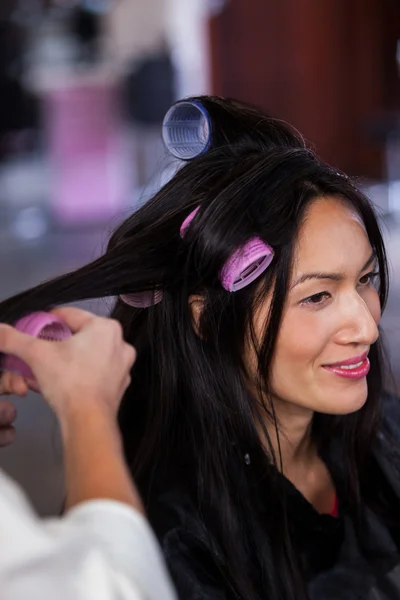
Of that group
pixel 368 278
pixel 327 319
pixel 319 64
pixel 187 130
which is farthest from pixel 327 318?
pixel 319 64

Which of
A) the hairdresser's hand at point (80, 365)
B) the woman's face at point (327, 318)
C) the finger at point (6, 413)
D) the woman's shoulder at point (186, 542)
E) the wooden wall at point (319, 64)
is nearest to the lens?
the hairdresser's hand at point (80, 365)

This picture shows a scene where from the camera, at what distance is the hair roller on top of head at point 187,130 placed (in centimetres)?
120

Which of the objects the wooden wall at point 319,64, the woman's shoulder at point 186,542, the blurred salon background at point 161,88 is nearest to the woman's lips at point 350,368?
the woman's shoulder at point 186,542

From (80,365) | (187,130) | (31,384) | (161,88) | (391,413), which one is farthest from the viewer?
(161,88)

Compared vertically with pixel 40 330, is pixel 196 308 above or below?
below

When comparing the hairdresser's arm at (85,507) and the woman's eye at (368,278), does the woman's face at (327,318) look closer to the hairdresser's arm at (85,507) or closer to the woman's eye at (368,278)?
the woman's eye at (368,278)

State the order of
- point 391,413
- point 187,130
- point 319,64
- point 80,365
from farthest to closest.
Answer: point 319,64 → point 391,413 → point 187,130 → point 80,365

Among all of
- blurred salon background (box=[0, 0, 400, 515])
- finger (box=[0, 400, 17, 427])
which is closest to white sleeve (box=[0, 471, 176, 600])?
finger (box=[0, 400, 17, 427])

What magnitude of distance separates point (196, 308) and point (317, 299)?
0.51ft

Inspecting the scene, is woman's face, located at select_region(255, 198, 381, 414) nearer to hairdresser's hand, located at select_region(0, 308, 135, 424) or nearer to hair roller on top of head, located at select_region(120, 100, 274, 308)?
hair roller on top of head, located at select_region(120, 100, 274, 308)

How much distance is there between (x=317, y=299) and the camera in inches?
46.9

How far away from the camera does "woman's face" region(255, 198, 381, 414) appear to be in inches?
46.1

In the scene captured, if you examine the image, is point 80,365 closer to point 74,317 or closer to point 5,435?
point 74,317

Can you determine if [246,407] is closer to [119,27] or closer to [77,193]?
[77,193]
